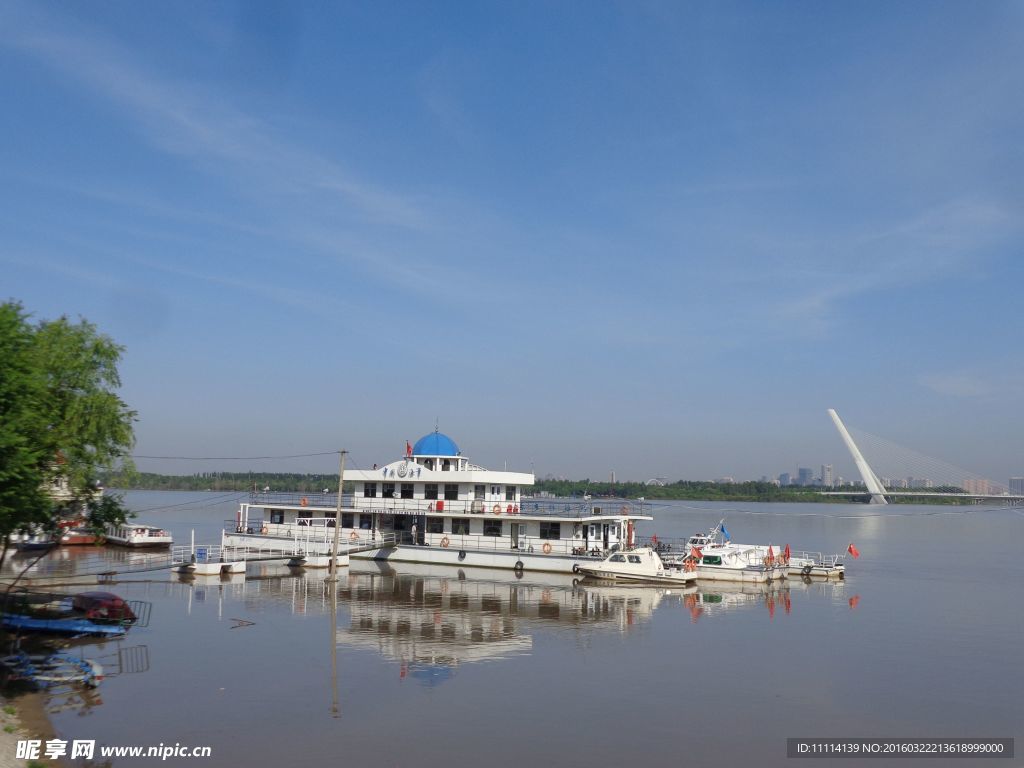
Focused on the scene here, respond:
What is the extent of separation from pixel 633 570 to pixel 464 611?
11054 millimetres

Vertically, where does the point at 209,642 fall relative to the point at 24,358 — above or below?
below

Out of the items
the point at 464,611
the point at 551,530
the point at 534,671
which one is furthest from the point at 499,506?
the point at 534,671

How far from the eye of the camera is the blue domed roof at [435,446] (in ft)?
153

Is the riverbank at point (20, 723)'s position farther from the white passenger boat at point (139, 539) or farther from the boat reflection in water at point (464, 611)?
the white passenger boat at point (139, 539)

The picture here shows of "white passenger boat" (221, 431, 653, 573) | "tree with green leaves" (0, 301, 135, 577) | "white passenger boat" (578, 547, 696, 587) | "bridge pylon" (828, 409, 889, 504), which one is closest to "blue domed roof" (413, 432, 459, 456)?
"white passenger boat" (221, 431, 653, 573)

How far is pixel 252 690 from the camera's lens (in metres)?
19.8

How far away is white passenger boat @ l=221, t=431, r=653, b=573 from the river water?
273 centimetres

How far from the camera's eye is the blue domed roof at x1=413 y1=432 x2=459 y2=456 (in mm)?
46500

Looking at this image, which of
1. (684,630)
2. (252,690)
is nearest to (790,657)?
(684,630)

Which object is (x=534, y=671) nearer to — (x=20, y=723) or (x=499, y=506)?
(x=20, y=723)

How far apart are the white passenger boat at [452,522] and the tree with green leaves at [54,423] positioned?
20.5 m

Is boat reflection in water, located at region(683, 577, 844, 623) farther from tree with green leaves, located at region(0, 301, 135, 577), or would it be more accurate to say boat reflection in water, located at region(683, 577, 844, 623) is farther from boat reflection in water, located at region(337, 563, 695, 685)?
tree with green leaves, located at region(0, 301, 135, 577)

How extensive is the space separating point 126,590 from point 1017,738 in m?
32.0

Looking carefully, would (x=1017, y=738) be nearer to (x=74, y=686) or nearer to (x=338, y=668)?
(x=338, y=668)
